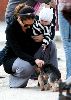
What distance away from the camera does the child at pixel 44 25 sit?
6.23 m

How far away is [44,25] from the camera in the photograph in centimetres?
631

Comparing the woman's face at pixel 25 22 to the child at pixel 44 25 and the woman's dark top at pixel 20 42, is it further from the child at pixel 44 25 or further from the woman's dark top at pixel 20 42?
the child at pixel 44 25

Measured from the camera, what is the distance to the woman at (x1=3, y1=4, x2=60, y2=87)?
235 inches

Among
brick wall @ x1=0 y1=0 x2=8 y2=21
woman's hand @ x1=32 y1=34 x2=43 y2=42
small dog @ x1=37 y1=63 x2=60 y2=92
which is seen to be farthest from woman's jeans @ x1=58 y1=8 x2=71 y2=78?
brick wall @ x1=0 y1=0 x2=8 y2=21

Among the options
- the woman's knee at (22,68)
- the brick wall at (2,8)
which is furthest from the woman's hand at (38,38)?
the brick wall at (2,8)

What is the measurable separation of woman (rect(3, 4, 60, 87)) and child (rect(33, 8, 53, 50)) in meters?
0.12

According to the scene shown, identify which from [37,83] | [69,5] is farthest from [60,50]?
[69,5]

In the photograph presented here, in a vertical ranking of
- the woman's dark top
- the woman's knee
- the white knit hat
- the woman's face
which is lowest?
the woman's knee

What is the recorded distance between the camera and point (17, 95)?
5.74m

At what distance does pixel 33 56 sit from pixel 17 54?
0.21 meters

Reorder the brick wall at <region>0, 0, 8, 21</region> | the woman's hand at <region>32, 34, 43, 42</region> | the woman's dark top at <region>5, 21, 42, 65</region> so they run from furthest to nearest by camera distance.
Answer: the brick wall at <region>0, 0, 8, 21</region>, the woman's hand at <region>32, 34, 43, 42</region>, the woman's dark top at <region>5, 21, 42, 65</region>

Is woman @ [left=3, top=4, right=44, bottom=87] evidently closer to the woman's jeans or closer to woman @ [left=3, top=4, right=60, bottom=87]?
woman @ [left=3, top=4, right=60, bottom=87]

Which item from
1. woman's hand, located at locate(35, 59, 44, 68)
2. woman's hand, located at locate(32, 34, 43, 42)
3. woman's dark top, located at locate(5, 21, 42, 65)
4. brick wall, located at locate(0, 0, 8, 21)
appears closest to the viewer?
woman's hand, located at locate(35, 59, 44, 68)

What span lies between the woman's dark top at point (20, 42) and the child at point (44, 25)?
131 mm
